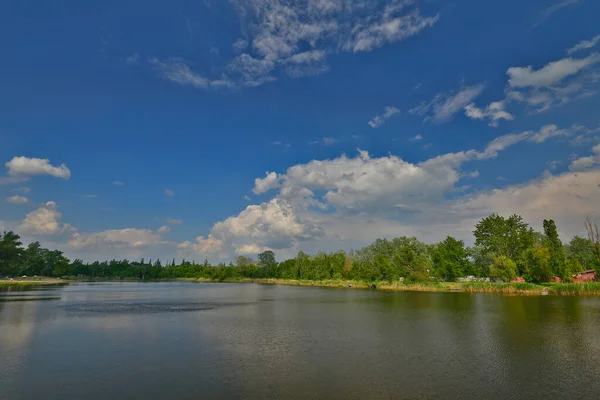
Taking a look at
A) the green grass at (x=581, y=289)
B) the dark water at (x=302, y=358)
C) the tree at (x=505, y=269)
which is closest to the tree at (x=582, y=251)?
the tree at (x=505, y=269)

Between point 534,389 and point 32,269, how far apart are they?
180 m

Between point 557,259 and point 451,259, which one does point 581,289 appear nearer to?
point 557,259

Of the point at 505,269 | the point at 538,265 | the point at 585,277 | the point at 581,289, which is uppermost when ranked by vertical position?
the point at 538,265

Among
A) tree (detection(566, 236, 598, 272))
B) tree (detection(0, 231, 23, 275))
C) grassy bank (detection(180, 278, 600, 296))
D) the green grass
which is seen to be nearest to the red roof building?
the green grass

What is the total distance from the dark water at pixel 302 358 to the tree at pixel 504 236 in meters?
62.5

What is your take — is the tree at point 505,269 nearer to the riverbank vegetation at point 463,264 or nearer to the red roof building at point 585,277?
the riverbank vegetation at point 463,264

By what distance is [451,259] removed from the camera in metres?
96.6

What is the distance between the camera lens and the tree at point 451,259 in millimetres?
94875

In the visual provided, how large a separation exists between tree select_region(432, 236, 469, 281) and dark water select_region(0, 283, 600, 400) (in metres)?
61.7

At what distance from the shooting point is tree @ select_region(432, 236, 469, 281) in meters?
94.9

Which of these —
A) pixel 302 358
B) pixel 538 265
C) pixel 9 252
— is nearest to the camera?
pixel 302 358

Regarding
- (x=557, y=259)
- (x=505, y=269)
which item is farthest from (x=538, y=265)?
(x=505, y=269)

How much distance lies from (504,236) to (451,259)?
15111 millimetres

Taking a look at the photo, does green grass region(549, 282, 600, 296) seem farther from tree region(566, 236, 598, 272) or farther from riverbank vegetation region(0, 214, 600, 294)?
tree region(566, 236, 598, 272)
